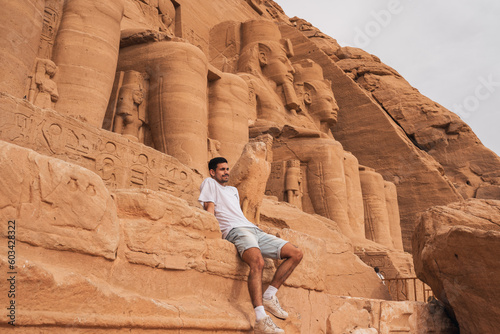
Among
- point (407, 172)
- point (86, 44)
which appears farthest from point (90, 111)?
point (407, 172)

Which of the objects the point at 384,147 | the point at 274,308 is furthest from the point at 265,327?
the point at 384,147

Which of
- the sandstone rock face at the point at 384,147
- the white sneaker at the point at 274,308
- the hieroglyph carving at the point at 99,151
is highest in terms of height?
the sandstone rock face at the point at 384,147

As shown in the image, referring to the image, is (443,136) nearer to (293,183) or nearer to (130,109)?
(293,183)

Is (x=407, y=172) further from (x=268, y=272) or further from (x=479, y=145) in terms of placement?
(x=268, y=272)

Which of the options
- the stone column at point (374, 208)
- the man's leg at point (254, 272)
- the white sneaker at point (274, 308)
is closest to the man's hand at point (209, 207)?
the man's leg at point (254, 272)

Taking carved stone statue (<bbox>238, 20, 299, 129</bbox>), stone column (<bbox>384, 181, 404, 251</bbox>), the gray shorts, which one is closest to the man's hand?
the gray shorts

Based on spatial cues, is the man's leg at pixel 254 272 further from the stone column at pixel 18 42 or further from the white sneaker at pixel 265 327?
the stone column at pixel 18 42

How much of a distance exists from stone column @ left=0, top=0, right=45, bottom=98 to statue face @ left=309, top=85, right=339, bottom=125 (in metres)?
8.21

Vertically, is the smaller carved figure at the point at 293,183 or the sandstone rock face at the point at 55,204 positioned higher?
the smaller carved figure at the point at 293,183

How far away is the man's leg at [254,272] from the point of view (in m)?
2.40

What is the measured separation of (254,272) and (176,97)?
3.95 m

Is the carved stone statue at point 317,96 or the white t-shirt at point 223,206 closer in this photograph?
the white t-shirt at point 223,206

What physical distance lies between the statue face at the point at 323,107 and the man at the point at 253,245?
376 inches

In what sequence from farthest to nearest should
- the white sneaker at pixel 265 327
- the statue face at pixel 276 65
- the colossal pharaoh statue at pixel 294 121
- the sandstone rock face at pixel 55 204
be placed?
the statue face at pixel 276 65 < the colossal pharaoh statue at pixel 294 121 < the white sneaker at pixel 265 327 < the sandstone rock face at pixel 55 204
